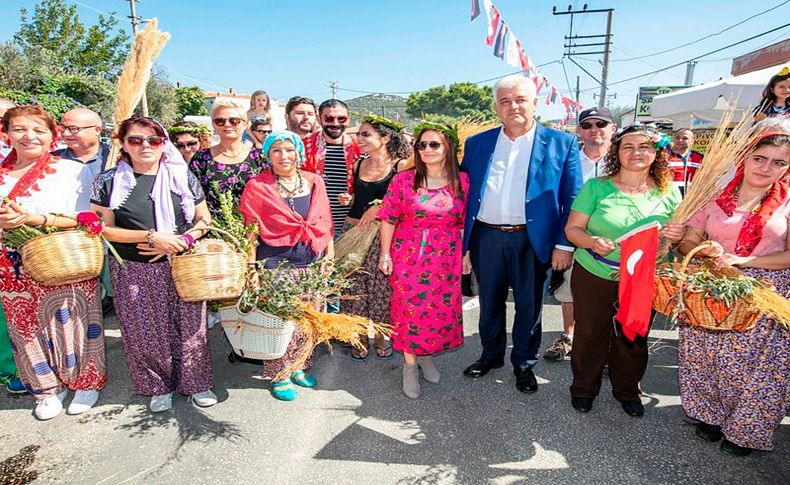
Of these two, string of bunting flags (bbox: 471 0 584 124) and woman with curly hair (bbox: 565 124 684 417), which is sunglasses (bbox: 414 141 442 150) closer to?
woman with curly hair (bbox: 565 124 684 417)

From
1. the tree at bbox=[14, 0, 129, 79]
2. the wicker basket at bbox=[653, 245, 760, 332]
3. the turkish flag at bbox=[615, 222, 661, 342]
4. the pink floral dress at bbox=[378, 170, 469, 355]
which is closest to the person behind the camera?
the wicker basket at bbox=[653, 245, 760, 332]

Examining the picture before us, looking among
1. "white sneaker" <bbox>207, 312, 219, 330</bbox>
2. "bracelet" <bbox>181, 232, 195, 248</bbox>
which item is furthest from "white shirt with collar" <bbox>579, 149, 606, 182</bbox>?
"white sneaker" <bbox>207, 312, 219, 330</bbox>

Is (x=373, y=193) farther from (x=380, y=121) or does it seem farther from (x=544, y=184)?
(x=544, y=184)

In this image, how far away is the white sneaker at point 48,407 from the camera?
2840 millimetres

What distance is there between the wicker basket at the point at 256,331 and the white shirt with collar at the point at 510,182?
1523mm

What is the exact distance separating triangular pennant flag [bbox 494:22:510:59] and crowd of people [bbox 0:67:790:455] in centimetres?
511

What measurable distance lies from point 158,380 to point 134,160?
1.41m

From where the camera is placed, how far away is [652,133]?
2.59m

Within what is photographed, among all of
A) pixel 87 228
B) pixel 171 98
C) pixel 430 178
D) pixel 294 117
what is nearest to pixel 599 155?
pixel 430 178

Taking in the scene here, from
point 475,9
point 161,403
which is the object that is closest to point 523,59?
point 475,9

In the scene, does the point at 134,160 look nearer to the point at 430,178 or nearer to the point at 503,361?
the point at 430,178

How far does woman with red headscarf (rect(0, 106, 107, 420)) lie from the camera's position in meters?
2.67

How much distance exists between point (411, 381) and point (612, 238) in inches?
63.6

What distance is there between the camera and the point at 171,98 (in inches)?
1120
